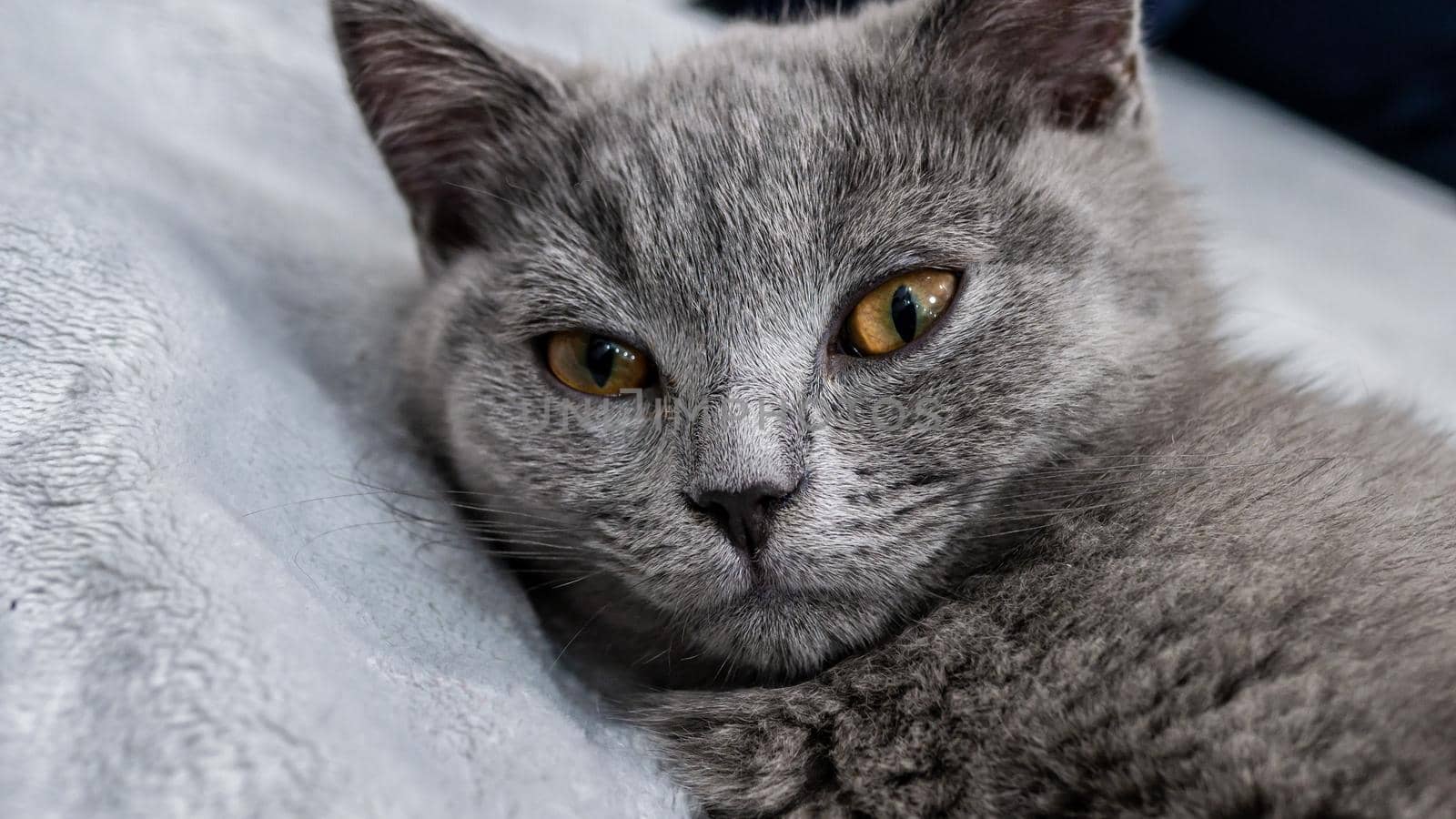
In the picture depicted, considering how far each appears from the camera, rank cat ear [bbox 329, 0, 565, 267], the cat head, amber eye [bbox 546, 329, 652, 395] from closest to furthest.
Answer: the cat head < amber eye [bbox 546, 329, 652, 395] < cat ear [bbox 329, 0, 565, 267]

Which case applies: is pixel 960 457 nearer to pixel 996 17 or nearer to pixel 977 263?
pixel 977 263

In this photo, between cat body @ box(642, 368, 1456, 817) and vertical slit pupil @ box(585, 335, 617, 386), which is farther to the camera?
vertical slit pupil @ box(585, 335, 617, 386)

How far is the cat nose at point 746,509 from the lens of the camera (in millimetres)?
817

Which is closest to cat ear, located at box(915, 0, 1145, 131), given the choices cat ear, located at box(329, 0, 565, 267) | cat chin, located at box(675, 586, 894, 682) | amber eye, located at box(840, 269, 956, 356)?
amber eye, located at box(840, 269, 956, 356)

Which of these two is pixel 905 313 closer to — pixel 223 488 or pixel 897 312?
pixel 897 312

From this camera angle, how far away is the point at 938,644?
85cm

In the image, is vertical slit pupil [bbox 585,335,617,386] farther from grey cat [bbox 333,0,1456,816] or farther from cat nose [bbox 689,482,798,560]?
cat nose [bbox 689,482,798,560]

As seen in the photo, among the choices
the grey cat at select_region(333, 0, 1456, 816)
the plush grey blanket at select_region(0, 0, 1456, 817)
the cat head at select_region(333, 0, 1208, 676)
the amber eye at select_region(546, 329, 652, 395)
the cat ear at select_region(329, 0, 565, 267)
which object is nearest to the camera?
the plush grey blanket at select_region(0, 0, 1456, 817)

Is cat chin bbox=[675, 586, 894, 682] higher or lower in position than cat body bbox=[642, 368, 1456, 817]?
lower

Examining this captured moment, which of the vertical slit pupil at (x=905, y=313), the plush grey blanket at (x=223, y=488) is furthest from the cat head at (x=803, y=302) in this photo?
the plush grey blanket at (x=223, y=488)

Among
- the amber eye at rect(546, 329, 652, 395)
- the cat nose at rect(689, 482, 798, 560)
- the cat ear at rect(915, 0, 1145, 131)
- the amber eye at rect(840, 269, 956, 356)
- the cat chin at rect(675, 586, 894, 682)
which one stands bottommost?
the cat chin at rect(675, 586, 894, 682)

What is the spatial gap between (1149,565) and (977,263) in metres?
0.30

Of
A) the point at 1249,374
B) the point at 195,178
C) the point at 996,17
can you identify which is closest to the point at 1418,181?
the point at 1249,374

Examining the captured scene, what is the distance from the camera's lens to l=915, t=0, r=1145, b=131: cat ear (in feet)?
3.29
